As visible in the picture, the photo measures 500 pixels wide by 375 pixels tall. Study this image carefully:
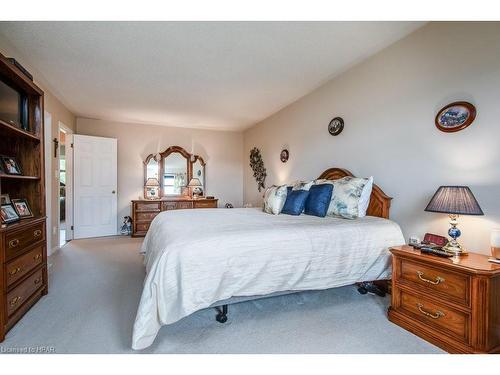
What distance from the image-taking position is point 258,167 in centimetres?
543

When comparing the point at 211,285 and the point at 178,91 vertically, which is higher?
the point at 178,91

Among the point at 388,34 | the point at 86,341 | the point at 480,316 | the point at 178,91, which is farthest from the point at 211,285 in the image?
the point at 178,91

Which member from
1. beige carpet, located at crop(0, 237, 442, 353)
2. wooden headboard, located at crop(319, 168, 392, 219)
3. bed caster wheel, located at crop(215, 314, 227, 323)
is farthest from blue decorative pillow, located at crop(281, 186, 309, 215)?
bed caster wheel, located at crop(215, 314, 227, 323)

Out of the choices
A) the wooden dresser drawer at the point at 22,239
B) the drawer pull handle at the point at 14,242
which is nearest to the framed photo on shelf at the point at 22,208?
the wooden dresser drawer at the point at 22,239

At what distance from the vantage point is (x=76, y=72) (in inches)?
121

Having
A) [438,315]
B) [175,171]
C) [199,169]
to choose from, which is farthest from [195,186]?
[438,315]

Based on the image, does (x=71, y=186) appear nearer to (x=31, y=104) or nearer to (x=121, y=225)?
(x=121, y=225)

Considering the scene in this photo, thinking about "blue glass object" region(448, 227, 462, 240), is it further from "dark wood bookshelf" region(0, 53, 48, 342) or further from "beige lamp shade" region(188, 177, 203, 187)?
"beige lamp shade" region(188, 177, 203, 187)

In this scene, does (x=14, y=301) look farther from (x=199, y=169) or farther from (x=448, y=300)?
(x=199, y=169)

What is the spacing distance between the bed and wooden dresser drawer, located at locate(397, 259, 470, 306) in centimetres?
31

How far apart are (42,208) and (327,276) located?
8.47ft

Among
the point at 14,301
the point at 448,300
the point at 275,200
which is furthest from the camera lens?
the point at 275,200

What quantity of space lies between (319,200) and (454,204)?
1.19 meters

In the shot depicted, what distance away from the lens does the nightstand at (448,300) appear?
146 centimetres
